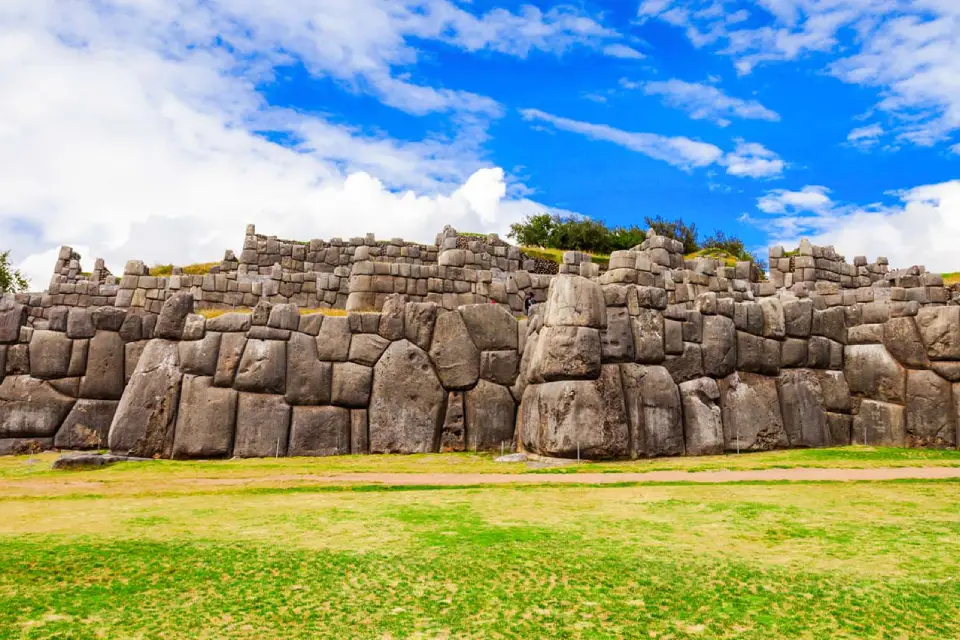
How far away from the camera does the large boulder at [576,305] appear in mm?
12031

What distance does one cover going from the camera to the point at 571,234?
5284 centimetres

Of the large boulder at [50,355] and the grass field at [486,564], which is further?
the large boulder at [50,355]

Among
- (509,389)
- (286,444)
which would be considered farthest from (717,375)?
(286,444)

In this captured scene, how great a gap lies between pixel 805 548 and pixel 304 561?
3.67 metres

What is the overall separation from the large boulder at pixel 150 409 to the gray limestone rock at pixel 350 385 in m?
2.70

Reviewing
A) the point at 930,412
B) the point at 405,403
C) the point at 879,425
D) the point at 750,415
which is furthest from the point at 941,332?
the point at 405,403

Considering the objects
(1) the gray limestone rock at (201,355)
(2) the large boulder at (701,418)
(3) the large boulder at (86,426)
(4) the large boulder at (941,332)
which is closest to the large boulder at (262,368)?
(1) the gray limestone rock at (201,355)

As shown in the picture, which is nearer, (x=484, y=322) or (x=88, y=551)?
(x=88, y=551)

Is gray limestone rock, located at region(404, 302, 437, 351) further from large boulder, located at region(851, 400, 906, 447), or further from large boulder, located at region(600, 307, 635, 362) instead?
large boulder, located at region(851, 400, 906, 447)

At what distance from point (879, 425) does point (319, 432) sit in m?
10.7

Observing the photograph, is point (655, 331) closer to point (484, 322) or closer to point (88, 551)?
point (484, 322)

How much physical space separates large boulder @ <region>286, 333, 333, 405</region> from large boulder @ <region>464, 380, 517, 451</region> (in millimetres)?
2618

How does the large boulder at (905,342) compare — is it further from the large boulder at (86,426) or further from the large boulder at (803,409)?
the large boulder at (86,426)

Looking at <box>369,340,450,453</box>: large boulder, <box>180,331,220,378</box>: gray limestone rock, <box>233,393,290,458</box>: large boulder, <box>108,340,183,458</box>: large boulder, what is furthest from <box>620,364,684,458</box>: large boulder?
<box>108,340,183,458</box>: large boulder
